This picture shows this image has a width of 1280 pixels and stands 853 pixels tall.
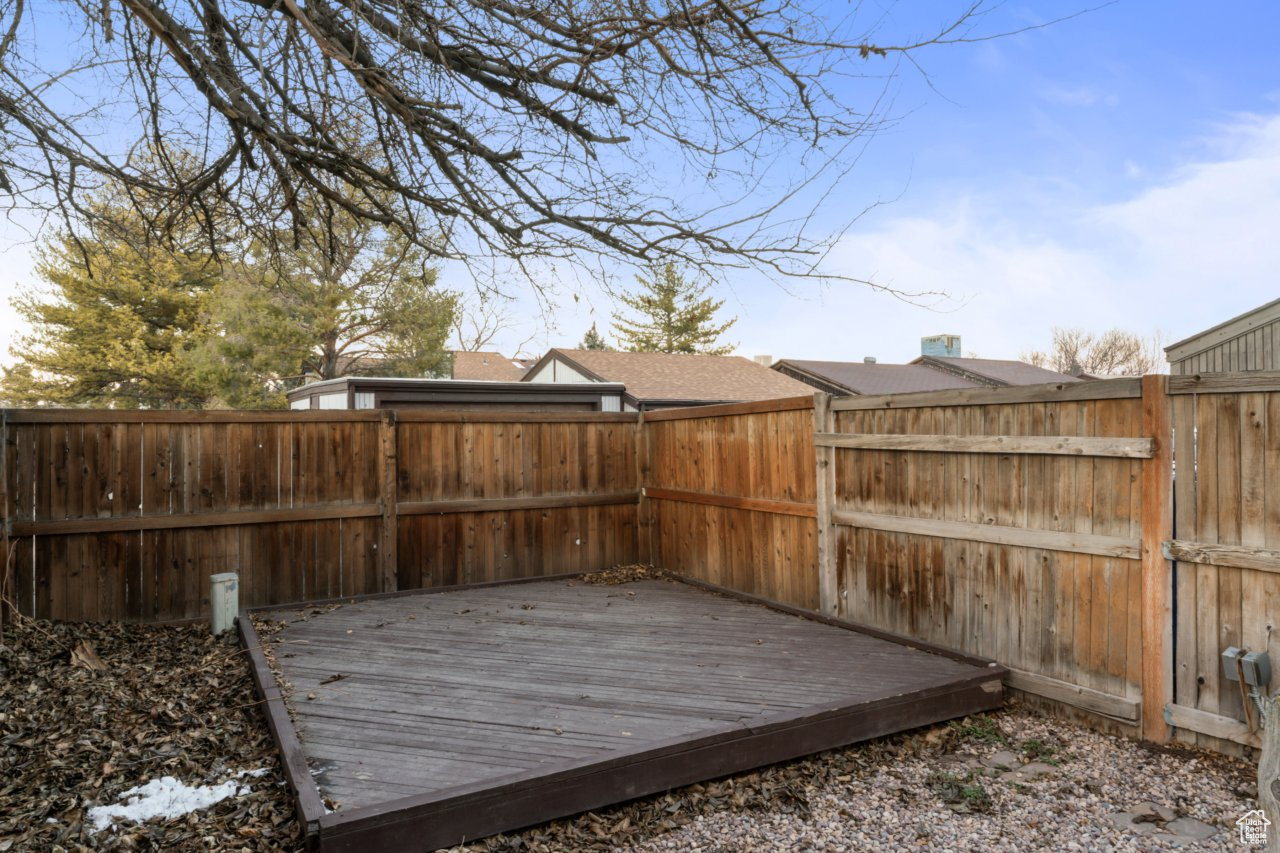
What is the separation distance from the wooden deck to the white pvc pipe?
0.72ft

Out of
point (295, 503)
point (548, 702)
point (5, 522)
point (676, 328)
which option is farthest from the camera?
point (676, 328)

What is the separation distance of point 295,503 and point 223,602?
0.93 m

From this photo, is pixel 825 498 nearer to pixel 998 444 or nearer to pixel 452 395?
pixel 998 444

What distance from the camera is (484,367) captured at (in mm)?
23828

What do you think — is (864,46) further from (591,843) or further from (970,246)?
(970,246)

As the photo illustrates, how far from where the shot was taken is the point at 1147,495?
3330 mm

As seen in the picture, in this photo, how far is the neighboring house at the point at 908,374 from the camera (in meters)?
17.4

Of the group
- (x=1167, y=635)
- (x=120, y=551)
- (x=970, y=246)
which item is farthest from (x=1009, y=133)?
(x=120, y=551)

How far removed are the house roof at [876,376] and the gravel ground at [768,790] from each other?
13781 mm

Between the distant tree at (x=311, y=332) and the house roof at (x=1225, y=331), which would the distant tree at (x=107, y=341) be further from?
the house roof at (x=1225, y=331)

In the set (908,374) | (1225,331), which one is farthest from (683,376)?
(1225,331)

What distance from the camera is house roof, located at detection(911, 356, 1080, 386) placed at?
19.5 meters

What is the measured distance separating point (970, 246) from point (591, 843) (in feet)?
44.3

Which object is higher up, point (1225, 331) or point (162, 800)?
point (1225, 331)
